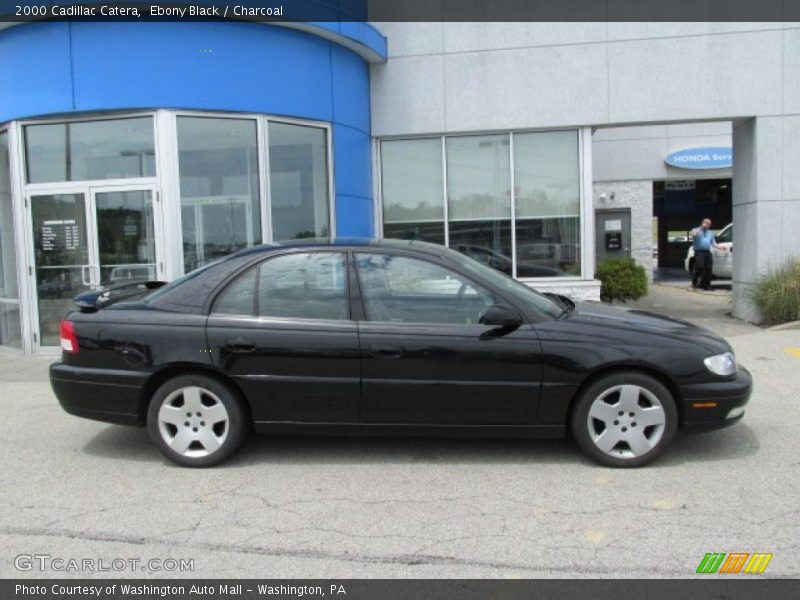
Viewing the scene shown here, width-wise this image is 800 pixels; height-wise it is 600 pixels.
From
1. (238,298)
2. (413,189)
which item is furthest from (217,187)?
(238,298)

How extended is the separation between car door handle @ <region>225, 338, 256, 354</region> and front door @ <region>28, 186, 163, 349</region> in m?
4.40

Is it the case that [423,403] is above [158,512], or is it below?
above

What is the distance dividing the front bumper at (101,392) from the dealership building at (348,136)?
3.82 metres

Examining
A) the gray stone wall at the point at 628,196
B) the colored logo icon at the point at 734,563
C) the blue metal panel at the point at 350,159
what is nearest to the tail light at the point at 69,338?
the colored logo icon at the point at 734,563

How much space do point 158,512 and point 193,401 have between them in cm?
81

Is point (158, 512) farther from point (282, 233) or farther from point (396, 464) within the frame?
point (282, 233)

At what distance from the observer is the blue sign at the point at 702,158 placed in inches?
616

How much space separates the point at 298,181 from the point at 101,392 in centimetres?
545

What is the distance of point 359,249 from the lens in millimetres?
4516

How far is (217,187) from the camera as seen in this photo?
28.3 ft

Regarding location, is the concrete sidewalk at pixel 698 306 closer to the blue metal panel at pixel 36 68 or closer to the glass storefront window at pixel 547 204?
the glass storefront window at pixel 547 204

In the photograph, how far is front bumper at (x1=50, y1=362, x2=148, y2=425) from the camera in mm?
4406
